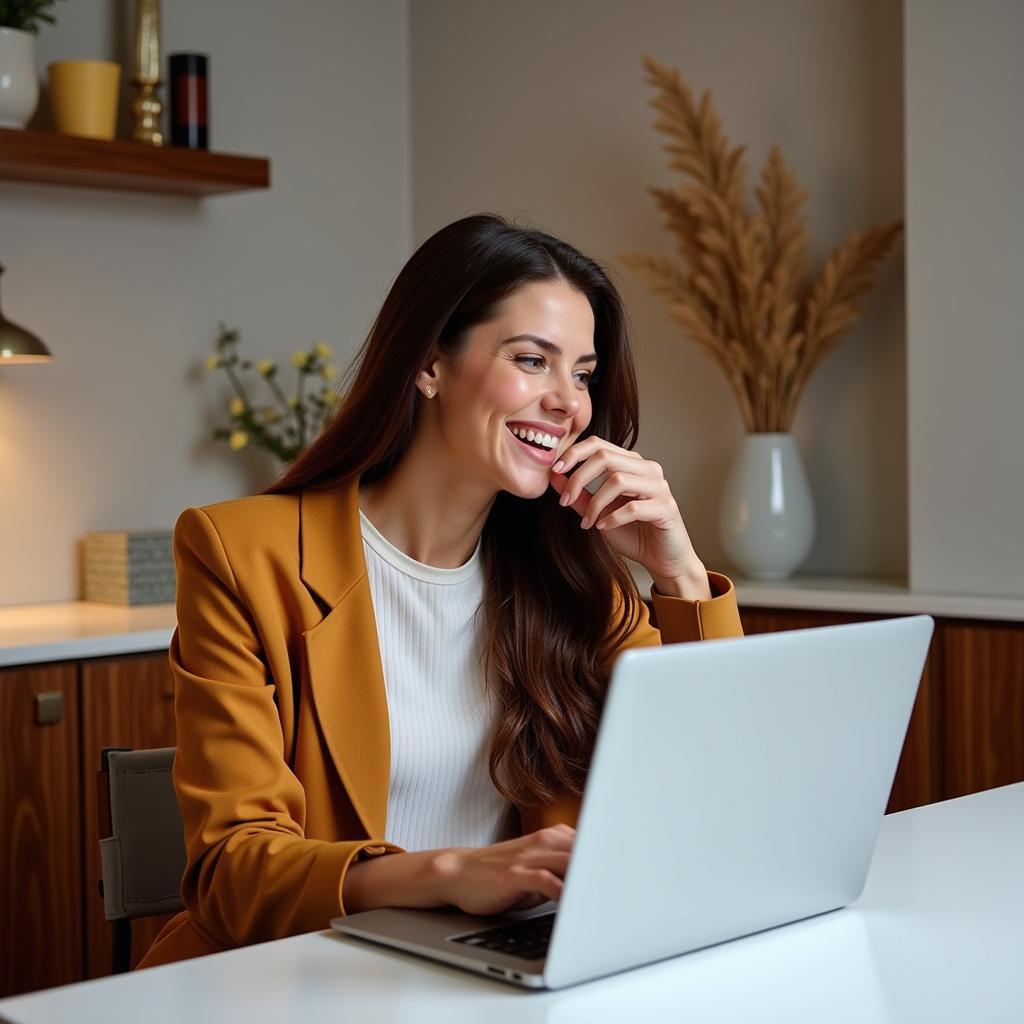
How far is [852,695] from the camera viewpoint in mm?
1087

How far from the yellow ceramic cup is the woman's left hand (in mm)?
1977

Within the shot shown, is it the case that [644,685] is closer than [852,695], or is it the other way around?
[644,685]

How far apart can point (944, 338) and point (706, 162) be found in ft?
2.40

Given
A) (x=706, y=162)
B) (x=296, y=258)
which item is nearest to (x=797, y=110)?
(x=706, y=162)

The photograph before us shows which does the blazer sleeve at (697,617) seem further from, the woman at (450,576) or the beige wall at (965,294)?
the beige wall at (965,294)

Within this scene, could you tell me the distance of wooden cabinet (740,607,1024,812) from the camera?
8.61ft

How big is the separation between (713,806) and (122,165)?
2.69 m

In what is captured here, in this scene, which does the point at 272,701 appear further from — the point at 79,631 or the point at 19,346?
the point at 19,346

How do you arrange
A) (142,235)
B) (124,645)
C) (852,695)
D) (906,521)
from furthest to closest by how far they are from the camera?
(142,235)
(906,521)
(124,645)
(852,695)

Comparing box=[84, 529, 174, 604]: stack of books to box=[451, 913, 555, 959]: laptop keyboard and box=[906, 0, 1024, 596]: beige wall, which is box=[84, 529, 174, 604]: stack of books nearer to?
box=[906, 0, 1024, 596]: beige wall

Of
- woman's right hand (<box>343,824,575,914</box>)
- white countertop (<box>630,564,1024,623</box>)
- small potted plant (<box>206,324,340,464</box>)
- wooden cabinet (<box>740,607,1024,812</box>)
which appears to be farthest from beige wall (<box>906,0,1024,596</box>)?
woman's right hand (<box>343,824,575,914</box>)

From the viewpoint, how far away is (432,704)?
68.1 inches

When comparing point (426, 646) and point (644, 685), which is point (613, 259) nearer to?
point (426, 646)

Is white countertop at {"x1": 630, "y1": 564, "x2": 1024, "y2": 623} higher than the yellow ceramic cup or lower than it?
lower
